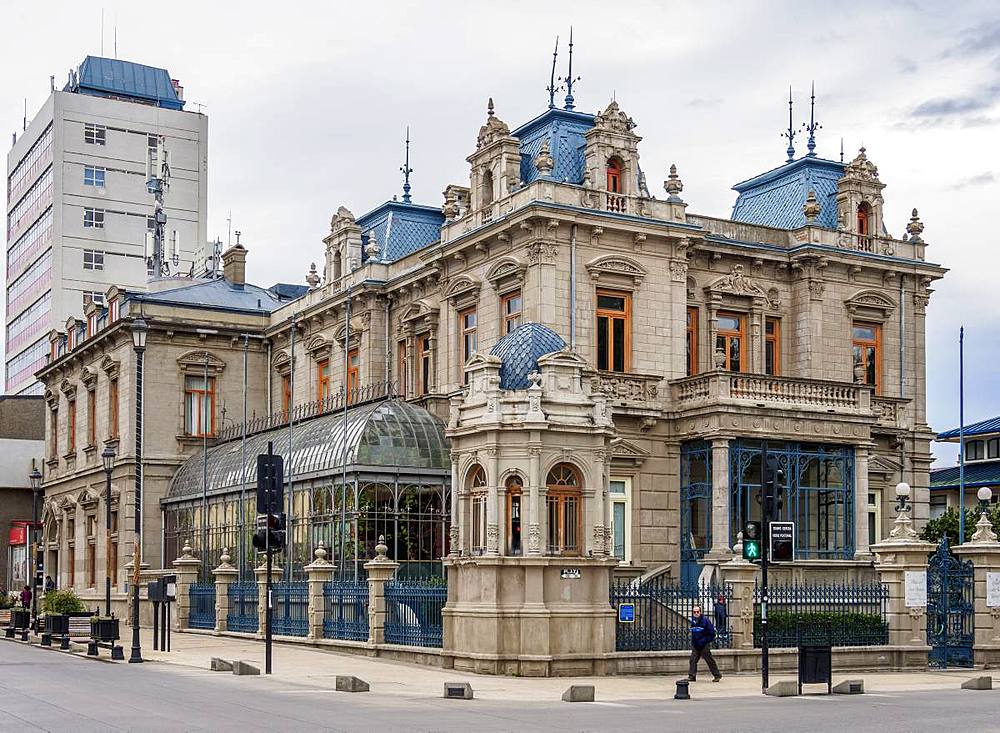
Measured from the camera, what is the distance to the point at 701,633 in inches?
1037

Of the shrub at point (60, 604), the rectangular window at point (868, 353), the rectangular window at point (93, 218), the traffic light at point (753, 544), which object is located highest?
the rectangular window at point (93, 218)

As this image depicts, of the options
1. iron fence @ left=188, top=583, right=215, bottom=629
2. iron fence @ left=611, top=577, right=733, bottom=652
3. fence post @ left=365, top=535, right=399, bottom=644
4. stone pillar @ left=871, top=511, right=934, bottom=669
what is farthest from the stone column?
iron fence @ left=188, top=583, right=215, bottom=629

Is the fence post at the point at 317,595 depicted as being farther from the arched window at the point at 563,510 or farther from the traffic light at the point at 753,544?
the traffic light at the point at 753,544

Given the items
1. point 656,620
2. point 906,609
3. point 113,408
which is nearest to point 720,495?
point 906,609

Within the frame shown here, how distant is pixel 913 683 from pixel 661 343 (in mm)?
14154

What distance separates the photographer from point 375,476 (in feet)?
128

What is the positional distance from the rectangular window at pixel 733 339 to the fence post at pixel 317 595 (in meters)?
13.5

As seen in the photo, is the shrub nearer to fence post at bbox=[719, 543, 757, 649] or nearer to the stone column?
the stone column

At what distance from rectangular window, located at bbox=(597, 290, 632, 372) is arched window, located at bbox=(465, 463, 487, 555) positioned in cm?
1072

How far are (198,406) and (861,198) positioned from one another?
25.6m

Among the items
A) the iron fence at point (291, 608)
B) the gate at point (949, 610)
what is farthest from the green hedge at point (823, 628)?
the iron fence at point (291, 608)

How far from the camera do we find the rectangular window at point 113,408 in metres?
56.4

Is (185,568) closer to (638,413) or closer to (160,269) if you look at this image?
(638,413)

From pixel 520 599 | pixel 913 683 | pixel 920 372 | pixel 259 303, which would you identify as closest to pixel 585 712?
pixel 520 599
